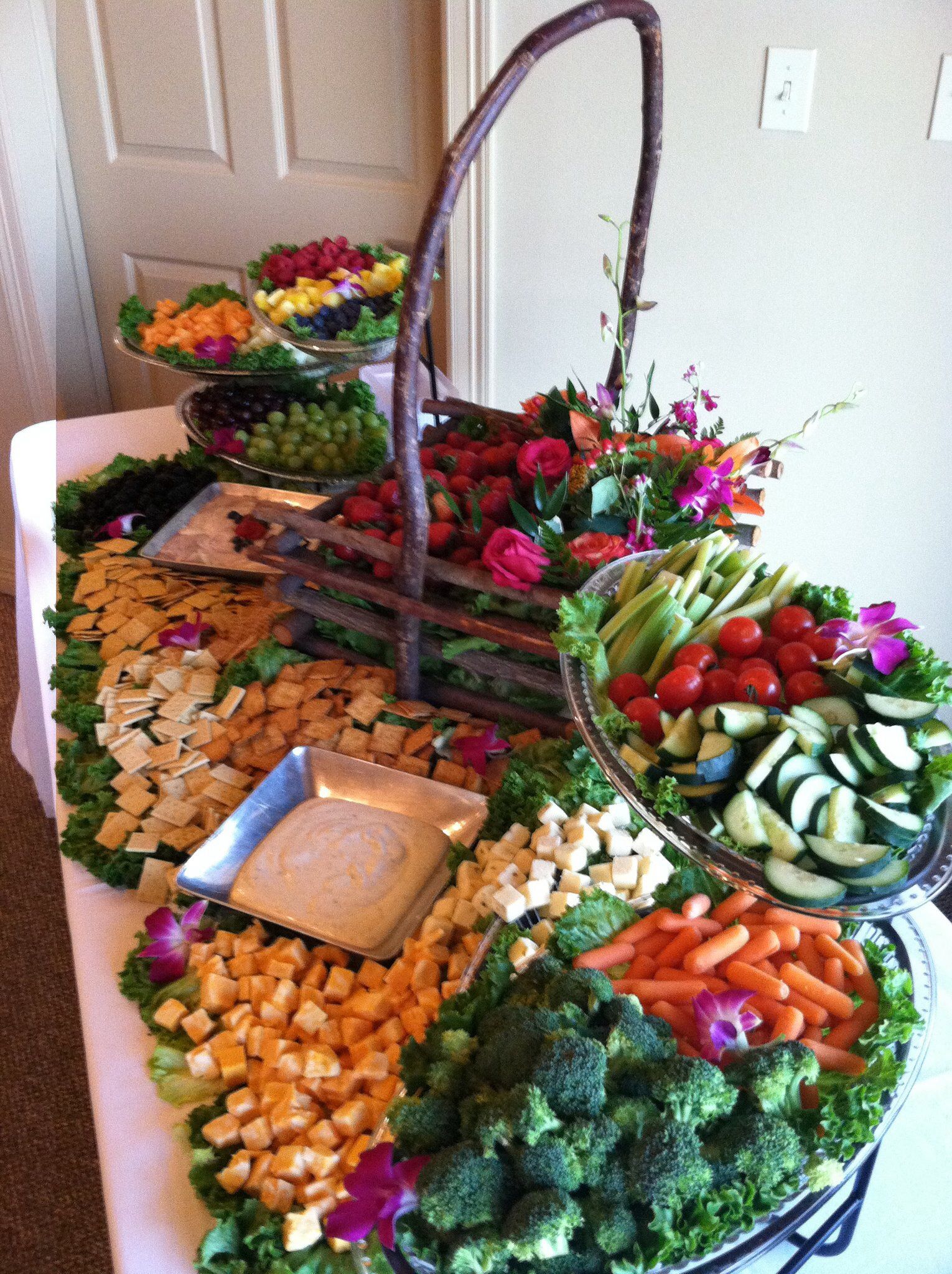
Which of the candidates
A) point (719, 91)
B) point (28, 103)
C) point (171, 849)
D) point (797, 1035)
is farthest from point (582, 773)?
point (28, 103)

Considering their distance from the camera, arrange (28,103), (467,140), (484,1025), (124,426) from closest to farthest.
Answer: (484,1025) < (467,140) < (124,426) < (28,103)

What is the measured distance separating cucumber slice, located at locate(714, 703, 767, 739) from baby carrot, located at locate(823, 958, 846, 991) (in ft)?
0.80

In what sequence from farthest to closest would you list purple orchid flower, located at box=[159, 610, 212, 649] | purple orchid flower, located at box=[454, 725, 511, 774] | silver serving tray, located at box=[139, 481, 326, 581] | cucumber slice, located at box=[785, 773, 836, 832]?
1. silver serving tray, located at box=[139, 481, 326, 581]
2. purple orchid flower, located at box=[159, 610, 212, 649]
3. purple orchid flower, located at box=[454, 725, 511, 774]
4. cucumber slice, located at box=[785, 773, 836, 832]

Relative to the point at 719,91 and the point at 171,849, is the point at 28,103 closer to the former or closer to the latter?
the point at 719,91

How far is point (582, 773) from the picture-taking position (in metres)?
1.13

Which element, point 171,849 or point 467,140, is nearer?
point 467,140

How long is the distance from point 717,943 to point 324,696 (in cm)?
68

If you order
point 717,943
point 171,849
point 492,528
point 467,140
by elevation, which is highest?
point 467,140

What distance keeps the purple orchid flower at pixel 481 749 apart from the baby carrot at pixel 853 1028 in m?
0.53

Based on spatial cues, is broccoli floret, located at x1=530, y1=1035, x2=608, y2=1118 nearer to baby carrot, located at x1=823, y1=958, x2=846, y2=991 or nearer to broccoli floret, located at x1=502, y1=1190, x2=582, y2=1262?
broccoli floret, located at x1=502, y1=1190, x2=582, y2=1262

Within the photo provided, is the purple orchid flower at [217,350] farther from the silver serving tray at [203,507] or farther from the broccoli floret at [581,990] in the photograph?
the broccoli floret at [581,990]

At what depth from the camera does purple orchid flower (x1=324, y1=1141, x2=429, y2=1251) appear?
2.34 ft

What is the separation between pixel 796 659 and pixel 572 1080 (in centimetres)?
42

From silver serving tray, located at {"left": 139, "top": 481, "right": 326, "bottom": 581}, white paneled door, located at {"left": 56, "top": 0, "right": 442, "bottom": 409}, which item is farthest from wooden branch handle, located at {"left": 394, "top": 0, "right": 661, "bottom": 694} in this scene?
white paneled door, located at {"left": 56, "top": 0, "right": 442, "bottom": 409}
